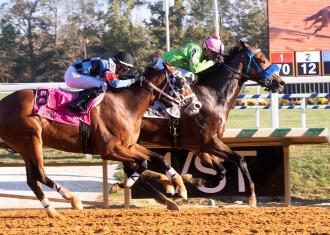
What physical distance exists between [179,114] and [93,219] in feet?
6.83

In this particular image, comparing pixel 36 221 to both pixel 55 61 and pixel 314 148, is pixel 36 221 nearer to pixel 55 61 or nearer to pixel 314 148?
pixel 314 148

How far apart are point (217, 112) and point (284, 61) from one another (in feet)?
30.4

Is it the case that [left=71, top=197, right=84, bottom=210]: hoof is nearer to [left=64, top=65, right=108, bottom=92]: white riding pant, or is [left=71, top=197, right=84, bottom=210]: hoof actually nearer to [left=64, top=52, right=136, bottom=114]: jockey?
[left=64, top=52, right=136, bottom=114]: jockey

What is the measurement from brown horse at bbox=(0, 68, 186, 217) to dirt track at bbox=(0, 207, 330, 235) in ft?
1.44

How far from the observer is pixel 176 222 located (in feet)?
23.5

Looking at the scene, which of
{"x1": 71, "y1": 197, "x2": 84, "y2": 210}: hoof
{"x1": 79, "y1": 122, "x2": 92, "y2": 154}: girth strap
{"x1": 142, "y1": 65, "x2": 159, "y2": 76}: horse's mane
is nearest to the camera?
{"x1": 79, "y1": 122, "x2": 92, "y2": 154}: girth strap

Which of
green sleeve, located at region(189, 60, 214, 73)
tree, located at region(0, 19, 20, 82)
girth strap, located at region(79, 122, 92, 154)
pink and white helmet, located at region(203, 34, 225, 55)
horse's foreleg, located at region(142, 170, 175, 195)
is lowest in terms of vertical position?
horse's foreleg, located at region(142, 170, 175, 195)

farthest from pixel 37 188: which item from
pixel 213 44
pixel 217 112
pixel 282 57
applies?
pixel 282 57

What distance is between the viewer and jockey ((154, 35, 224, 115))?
8938 millimetres

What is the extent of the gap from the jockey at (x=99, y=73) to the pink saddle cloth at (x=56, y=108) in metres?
0.30

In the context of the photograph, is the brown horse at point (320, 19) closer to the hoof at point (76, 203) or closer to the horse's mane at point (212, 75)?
the horse's mane at point (212, 75)

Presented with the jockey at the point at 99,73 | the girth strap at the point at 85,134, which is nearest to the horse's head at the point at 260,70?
the jockey at the point at 99,73

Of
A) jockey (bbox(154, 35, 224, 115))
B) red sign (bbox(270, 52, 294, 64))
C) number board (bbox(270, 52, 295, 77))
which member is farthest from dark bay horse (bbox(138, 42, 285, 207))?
red sign (bbox(270, 52, 294, 64))

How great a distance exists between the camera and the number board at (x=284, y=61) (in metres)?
17.9
